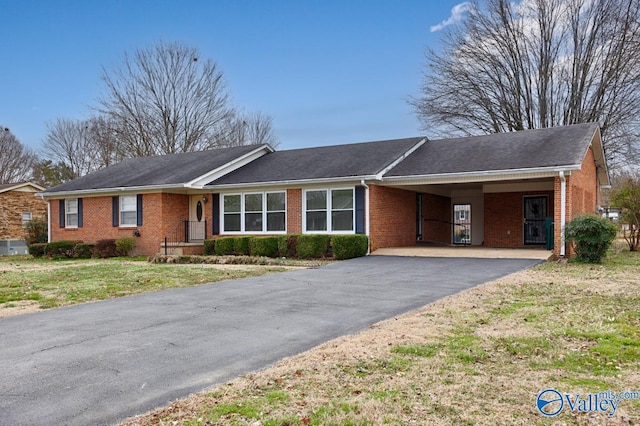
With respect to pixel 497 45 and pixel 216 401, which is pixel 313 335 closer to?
pixel 216 401

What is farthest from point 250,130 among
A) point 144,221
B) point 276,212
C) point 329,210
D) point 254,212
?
point 329,210

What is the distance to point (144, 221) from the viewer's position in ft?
68.1

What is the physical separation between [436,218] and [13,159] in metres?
36.8

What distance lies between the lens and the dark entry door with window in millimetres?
20409

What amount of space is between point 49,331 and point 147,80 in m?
32.0

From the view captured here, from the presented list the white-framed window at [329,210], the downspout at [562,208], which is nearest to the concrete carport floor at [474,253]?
the downspout at [562,208]

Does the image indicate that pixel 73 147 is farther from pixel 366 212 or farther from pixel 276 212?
pixel 366 212

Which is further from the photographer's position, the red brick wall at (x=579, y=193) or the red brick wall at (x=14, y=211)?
the red brick wall at (x=14, y=211)

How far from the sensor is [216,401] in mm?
4035

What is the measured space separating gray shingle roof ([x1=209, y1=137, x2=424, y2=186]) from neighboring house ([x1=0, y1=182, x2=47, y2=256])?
15432 mm

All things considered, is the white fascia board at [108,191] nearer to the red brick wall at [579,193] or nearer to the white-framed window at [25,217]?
the white-framed window at [25,217]

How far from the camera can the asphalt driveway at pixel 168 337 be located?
13.7 feet

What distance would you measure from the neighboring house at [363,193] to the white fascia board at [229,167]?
0.06 metres

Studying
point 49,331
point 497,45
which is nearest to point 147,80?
point 497,45
